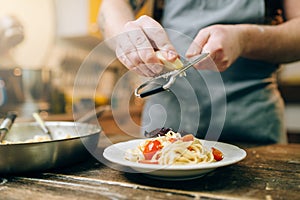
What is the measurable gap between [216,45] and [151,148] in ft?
0.92

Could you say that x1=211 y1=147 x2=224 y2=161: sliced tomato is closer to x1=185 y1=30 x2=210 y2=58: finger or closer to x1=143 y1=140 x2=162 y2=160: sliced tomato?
x1=143 y1=140 x2=162 y2=160: sliced tomato

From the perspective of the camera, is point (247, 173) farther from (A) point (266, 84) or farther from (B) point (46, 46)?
(B) point (46, 46)

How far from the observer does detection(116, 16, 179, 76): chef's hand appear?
66 cm

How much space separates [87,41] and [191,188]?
2252 millimetres

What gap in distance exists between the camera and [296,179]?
2.01 ft

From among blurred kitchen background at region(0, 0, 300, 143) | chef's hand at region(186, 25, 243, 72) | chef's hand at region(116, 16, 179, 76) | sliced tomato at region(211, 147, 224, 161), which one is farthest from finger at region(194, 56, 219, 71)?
blurred kitchen background at region(0, 0, 300, 143)

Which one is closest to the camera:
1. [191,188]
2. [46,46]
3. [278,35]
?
[191,188]

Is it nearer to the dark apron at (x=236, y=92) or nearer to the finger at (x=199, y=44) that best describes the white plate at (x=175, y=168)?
the finger at (x=199, y=44)

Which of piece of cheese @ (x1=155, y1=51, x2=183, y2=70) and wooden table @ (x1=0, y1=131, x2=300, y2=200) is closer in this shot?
wooden table @ (x1=0, y1=131, x2=300, y2=200)

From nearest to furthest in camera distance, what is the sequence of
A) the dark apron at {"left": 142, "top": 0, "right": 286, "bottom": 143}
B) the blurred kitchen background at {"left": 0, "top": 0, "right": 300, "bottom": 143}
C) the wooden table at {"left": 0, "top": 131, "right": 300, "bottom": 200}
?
the wooden table at {"left": 0, "top": 131, "right": 300, "bottom": 200}
the dark apron at {"left": 142, "top": 0, "right": 286, "bottom": 143}
the blurred kitchen background at {"left": 0, "top": 0, "right": 300, "bottom": 143}

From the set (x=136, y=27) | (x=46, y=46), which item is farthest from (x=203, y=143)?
(x=46, y=46)

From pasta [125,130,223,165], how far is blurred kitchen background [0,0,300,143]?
1206 millimetres

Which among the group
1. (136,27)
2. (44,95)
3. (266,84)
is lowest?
(44,95)

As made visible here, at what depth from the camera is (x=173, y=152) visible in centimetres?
61
